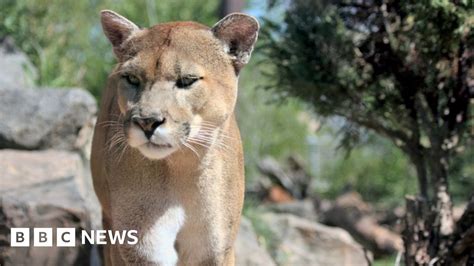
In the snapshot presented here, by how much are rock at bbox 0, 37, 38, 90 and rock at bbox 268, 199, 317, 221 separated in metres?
4.38

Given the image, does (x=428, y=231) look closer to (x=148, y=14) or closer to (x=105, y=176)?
(x=105, y=176)

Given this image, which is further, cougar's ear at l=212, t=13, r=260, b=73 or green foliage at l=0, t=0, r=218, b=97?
green foliage at l=0, t=0, r=218, b=97

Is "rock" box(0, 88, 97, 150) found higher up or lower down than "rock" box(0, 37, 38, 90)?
lower down

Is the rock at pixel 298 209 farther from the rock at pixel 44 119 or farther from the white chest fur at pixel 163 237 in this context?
the white chest fur at pixel 163 237

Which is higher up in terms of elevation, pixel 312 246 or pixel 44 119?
pixel 44 119

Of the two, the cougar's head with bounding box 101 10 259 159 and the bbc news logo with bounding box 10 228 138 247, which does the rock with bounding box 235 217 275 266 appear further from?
the cougar's head with bounding box 101 10 259 159

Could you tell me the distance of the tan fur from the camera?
428 cm

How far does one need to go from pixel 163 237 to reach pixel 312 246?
184 inches

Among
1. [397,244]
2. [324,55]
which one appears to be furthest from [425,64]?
[397,244]

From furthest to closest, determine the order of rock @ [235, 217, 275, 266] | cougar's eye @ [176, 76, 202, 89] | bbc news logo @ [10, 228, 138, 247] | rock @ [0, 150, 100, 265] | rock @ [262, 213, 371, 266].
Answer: rock @ [262, 213, 371, 266] → rock @ [235, 217, 275, 266] → rock @ [0, 150, 100, 265] → bbc news logo @ [10, 228, 138, 247] → cougar's eye @ [176, 76, 202, 89]

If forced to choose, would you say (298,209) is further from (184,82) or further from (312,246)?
(184,82)

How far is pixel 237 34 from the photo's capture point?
4.63 meters

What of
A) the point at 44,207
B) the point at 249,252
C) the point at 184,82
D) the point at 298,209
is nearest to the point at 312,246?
the point at 249,252

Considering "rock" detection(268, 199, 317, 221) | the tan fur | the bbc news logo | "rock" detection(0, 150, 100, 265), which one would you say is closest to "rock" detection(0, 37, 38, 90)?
"rock" detection(0, 150, 100, 265)
